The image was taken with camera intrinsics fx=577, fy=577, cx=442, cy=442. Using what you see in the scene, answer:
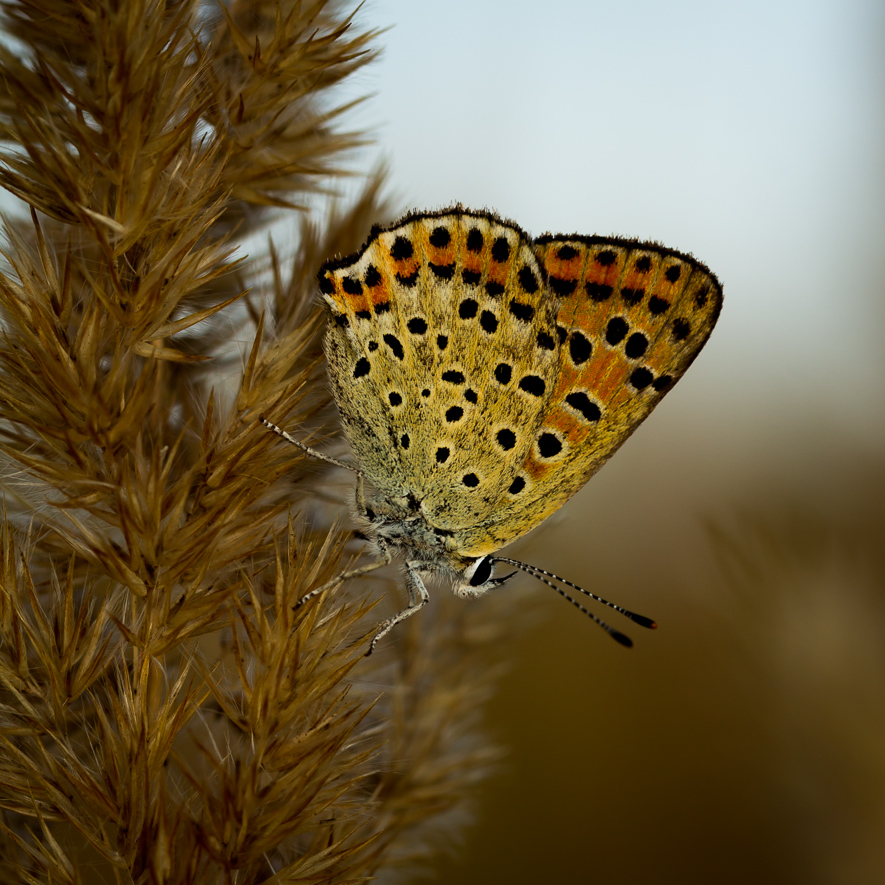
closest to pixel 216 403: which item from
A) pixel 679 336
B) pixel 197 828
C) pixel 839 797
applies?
pixel 197 828

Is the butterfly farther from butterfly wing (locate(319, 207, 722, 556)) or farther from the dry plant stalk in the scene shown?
the dry plant stalk

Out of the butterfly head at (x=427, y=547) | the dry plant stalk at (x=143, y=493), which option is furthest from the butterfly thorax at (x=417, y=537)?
the dry plant stalk at (x=143, y=493)

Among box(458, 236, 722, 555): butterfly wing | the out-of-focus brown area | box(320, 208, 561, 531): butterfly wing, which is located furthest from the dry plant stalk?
the out-of-focus brown area

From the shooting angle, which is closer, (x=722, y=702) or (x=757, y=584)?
(x=757, y=584)

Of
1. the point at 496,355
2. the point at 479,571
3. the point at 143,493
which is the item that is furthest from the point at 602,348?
the point at 143,493

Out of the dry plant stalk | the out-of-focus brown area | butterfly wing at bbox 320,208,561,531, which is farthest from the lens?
the out-of-focus brown area

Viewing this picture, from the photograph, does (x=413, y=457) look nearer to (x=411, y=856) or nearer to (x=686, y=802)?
(x=411, y=856)
